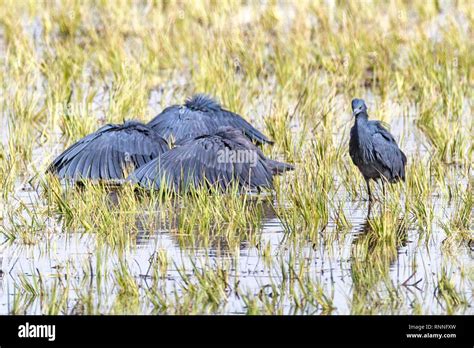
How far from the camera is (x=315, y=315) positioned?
16.9 feet

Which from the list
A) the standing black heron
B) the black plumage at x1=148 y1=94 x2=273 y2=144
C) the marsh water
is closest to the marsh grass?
the marsh water

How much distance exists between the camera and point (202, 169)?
7.44m

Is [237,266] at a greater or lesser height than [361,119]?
lesser

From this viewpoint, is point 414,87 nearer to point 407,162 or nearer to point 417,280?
point 407,162

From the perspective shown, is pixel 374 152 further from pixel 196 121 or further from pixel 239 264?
pixel 239 264

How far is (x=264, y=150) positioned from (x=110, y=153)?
1.30 meters

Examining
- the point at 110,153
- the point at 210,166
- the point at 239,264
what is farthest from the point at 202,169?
the point at 239,264

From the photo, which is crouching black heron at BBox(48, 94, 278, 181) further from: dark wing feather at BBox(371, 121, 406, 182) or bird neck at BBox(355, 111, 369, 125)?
dark wing feather at BBox(371, 121, 406, 182)

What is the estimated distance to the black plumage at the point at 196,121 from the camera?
8.32 m

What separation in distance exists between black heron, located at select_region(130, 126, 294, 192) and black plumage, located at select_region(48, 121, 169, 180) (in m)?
0.33

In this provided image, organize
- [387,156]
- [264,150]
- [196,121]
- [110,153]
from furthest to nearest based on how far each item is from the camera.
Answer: [264,150], [196,121], [110,153], [387,156]

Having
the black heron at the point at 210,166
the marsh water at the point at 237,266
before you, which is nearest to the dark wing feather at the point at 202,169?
the black heron at the point at 210,166

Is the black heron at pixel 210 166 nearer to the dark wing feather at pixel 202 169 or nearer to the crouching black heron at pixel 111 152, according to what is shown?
the dark wing feather at pixel 202 169

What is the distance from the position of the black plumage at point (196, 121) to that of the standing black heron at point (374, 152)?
1.15 metres
